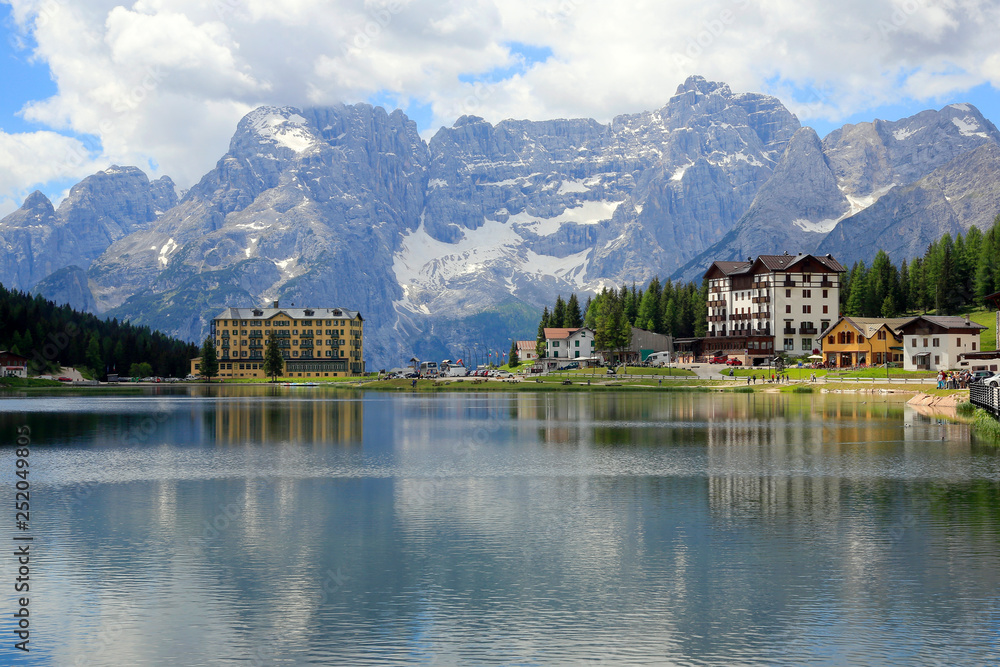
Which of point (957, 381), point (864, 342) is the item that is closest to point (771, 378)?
point (864, 342)

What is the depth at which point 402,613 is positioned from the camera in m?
25.1

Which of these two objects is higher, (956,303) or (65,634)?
(956,303)

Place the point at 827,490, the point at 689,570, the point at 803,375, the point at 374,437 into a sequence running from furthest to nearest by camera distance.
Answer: the point at 803,375 → the point at 374,437 → the point at 827,490 → the point at 689,570

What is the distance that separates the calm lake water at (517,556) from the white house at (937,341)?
9122 centimetres

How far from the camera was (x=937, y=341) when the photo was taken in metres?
149

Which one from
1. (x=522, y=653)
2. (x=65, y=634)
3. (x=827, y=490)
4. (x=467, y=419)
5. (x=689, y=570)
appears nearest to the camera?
(x=522, y=653)

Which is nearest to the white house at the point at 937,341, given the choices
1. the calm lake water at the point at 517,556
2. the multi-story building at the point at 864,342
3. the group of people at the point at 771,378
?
the multi-story building at the point at 864,342

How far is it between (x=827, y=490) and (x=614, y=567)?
65.2 ft

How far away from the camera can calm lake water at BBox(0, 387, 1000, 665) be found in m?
22.7

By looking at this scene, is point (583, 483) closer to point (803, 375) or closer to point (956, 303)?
point (803, 375)

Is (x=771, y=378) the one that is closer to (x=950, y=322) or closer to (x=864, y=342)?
(x=864, y=342)

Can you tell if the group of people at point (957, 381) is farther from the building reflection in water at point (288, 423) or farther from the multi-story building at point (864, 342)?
the building reflection in water at point (288, 423)

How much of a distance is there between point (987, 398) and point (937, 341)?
77.6m

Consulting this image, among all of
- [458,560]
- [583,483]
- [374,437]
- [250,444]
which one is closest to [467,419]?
[374,437]
